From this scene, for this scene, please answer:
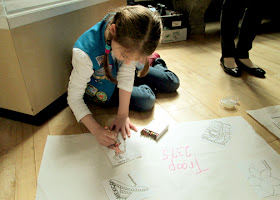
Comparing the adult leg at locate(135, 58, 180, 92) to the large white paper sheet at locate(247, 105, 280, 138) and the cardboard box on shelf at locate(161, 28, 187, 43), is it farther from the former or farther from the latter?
the cardboard box on shelf at locate(161, 28, 187, 43)

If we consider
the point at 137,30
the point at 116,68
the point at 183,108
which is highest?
the point at 137,30

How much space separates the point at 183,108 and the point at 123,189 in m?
0.48

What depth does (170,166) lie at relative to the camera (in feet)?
2.23

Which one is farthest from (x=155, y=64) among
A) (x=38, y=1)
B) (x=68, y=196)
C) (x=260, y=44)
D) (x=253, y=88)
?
(x=260, y=44)

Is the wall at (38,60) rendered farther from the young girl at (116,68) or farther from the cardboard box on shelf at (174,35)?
the cardboard box on shelf at (174,35)

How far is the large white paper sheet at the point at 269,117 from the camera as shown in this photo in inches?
33.1

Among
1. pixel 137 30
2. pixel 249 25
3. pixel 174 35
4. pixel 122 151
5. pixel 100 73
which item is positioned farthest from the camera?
pixel 174 35

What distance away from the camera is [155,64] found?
119 centimetres

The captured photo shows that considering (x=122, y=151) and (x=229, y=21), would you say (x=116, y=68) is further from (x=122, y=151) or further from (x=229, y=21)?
(x=229, y=21)

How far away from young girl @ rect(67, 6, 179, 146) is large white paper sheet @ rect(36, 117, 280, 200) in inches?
3.6

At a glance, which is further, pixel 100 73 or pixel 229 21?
pixel 229 21

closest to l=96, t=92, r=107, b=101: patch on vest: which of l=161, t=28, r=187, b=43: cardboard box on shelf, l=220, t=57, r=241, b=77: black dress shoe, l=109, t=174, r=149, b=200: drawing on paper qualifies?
l=109, t=174, r=149, b=200: drawing on paper

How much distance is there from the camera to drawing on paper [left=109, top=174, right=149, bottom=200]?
0.58 m

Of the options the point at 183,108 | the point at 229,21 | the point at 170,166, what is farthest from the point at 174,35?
the point at 170,166
